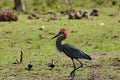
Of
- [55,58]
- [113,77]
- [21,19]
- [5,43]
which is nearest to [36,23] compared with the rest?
[21,19]

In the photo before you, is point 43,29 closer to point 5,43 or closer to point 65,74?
point 5,43

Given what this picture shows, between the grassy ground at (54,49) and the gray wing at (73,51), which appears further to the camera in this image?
the grassy ground at (54,49)

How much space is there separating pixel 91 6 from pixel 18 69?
16.3m

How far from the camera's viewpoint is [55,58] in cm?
1120

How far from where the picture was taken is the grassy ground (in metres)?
9.29

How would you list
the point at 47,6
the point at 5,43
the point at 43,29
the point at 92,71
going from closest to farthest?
1. the point at 92,71
2. the point at 5,43
3. the point at 43,29
4. the point at 47,6

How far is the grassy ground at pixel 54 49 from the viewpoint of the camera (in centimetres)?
929

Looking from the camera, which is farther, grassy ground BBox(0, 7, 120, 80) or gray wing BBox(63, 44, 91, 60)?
grassy ground BBox(0, 7, 120, 80)

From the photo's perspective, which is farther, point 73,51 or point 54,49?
point 54,49

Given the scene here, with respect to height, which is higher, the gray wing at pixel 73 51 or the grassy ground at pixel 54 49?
the gray wing at pixel 73 51

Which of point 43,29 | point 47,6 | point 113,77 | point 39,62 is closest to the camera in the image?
point 113,77

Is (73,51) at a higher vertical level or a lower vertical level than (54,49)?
higher

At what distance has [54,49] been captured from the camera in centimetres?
1250

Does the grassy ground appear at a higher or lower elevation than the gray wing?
lower
